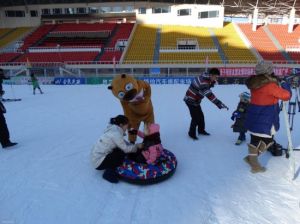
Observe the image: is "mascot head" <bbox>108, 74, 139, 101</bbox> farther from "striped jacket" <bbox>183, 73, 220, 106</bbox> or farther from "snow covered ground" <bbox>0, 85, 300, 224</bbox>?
"striped jacket" <bbox>183, 73, 220, 106</bbox>

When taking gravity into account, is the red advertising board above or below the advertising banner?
above

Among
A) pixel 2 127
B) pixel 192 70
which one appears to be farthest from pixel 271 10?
pixel 2 127

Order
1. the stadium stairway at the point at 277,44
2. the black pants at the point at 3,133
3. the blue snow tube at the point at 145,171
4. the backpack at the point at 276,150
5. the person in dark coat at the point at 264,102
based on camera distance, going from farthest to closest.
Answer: the stadium stairway at the point at 277,44, the black pants at the point at 3,133, the backpack at the point at 276,150, the blue snow tube at the point at 145,171, the person in dark coat at the point at 264,102

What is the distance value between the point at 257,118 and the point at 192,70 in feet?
47.3

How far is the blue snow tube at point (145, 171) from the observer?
3.69 meters

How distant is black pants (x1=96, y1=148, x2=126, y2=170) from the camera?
12.6ft

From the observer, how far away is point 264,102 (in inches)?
142

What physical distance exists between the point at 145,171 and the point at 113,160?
49 cm

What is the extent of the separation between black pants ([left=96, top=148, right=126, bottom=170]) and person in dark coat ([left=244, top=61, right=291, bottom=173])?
1905mm

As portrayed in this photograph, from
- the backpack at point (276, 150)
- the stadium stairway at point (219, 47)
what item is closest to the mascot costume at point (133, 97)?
the backpack at point (276, 150)

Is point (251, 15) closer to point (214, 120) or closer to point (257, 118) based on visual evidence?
point (214, 120)

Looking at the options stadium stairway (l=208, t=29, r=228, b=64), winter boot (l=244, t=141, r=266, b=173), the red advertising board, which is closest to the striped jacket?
winter boot (l=244, t=141, r=266, b=173)

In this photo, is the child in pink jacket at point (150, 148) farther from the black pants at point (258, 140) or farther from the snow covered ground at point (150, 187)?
the black pants at point (258, 140)

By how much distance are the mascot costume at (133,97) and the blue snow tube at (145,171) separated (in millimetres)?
925
